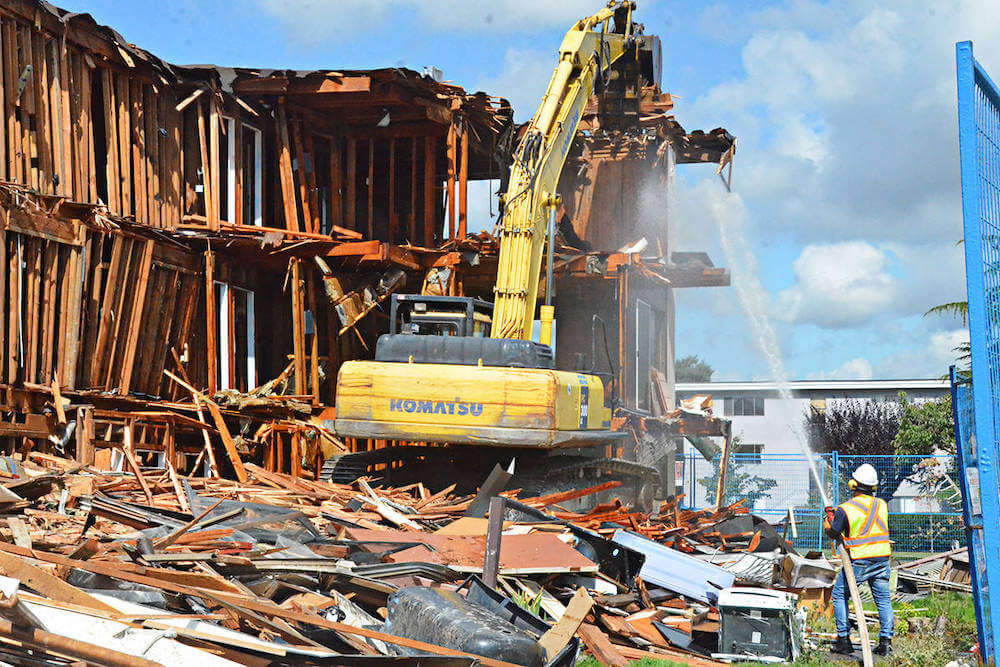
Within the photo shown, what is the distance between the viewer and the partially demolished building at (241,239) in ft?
51.1

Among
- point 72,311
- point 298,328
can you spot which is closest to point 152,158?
point 298,328

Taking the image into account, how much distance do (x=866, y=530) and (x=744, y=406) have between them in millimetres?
49423

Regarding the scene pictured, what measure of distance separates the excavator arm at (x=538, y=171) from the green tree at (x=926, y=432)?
20.3 metres

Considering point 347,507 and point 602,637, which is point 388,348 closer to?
point 347,507

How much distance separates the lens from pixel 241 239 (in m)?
19.2

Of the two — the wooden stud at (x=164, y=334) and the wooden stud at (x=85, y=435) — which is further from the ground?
the wooden stud at (x=164, y=334)

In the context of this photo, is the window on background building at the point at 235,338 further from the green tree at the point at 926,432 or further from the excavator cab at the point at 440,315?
the green tree at the point at 926,432

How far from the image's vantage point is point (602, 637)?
333 inches

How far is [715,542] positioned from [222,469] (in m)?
7.73

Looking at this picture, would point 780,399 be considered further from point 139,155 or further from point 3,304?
point 3,304

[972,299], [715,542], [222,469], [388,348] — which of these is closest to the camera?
[972,299]

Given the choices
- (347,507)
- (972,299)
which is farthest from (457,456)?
(972,299)

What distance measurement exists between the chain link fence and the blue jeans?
14139 mm

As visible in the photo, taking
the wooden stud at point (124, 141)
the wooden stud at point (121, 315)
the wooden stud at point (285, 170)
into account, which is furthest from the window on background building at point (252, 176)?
the wooden stud at point (121, 315)
